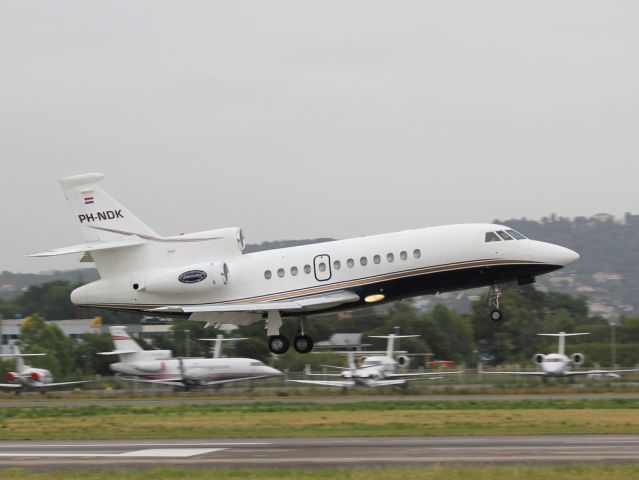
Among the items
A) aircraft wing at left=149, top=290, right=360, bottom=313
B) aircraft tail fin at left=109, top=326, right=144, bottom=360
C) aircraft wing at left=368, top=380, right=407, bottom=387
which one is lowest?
aircraft wing at left=368, top=380, right=407, bottom=387

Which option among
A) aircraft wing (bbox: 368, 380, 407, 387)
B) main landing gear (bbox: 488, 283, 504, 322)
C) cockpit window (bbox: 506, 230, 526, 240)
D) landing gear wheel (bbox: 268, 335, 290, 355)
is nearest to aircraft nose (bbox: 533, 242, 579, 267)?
cockpit window (bbox: 506, 230, 526, 240)

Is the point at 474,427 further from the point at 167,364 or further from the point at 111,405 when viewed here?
the point at 167,364

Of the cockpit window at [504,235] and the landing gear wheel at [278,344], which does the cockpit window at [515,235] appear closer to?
the cockpit window at [504,235]

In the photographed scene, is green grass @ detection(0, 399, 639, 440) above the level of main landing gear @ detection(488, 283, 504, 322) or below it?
below

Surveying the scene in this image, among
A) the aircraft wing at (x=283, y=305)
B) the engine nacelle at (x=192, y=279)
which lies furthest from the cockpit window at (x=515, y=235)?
the engine nacelle at (x=192, y=279)

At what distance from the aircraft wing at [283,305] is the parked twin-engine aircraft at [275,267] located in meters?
0.04

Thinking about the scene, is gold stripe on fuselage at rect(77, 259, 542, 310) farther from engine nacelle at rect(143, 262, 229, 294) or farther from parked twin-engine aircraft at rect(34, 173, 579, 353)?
engine nacelle at rect(143, 262, 229, 294)

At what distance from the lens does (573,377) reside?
60469 millimetres

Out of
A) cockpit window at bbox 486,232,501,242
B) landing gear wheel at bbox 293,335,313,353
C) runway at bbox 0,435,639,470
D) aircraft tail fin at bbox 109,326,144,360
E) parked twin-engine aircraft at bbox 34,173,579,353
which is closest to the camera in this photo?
runway at bbox 0,435,639,470

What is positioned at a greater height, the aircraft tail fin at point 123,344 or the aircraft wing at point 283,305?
the aircraft wing at point 283,305

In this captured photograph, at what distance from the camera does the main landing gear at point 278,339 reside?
41469mm

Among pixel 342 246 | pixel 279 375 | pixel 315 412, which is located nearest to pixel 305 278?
pixel 342 246

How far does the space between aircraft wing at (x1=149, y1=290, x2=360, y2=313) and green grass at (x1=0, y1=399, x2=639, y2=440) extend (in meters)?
4.07

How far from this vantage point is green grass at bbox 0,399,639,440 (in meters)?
33.6
